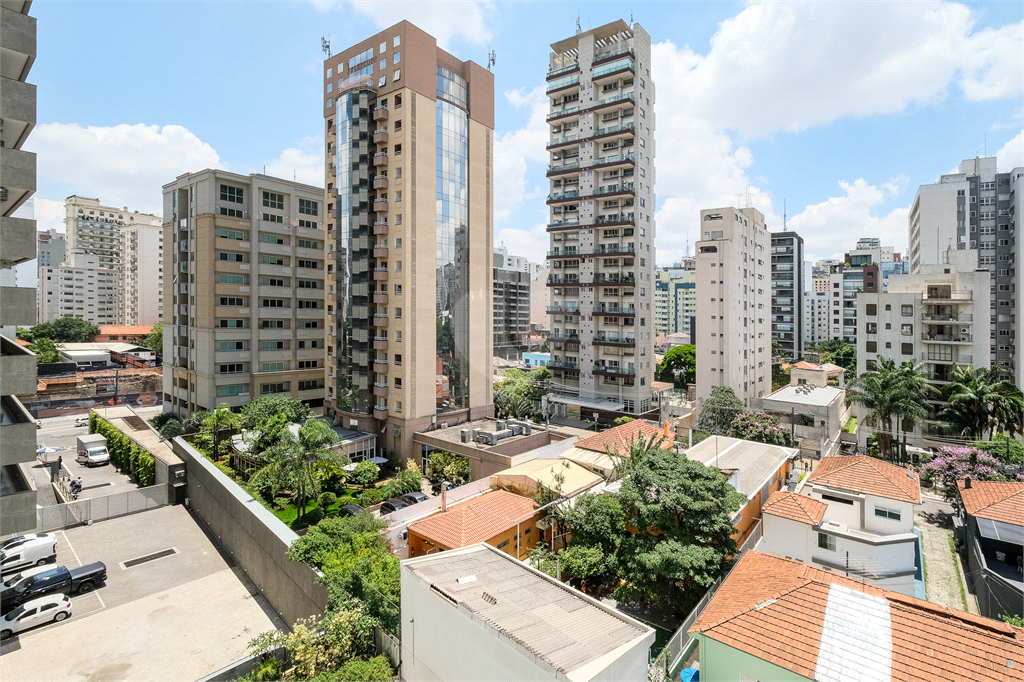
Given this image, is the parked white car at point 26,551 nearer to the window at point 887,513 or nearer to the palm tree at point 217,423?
the palm tree at point 217,423

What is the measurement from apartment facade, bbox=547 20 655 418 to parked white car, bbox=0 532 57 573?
3820cm

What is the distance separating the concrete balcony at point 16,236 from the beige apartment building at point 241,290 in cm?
3167

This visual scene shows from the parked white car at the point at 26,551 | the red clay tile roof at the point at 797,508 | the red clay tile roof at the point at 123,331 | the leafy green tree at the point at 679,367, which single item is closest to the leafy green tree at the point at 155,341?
the red clay tile roof at the point at 123,331

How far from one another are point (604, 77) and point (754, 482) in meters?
41.0

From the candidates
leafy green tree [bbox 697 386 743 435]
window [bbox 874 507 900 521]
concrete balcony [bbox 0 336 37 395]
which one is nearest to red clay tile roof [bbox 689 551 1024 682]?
window [bbox 874 507 900 521]

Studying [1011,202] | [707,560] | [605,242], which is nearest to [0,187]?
[707,560]

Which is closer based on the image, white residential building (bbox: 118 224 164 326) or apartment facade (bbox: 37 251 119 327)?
white residential building (bbox: 118 224 164 326)

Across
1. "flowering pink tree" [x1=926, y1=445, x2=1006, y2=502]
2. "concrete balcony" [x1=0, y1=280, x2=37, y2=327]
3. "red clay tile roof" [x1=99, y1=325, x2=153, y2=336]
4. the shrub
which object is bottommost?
the shrub

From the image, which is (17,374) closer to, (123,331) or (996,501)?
(996,501)

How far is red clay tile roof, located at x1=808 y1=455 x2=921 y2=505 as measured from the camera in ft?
66.1

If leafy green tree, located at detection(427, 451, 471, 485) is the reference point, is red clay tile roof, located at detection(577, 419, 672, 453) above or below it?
above

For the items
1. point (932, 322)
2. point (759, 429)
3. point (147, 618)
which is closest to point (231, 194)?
point (147, 618)

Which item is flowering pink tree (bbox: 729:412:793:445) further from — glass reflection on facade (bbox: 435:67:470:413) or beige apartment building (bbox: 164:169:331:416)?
beige apartment building (bbox: 164:169:331:416)

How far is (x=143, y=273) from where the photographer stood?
10544 cm
